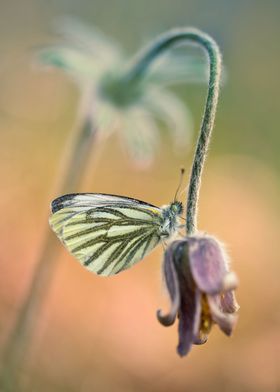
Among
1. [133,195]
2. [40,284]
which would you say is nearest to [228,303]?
[40,284]

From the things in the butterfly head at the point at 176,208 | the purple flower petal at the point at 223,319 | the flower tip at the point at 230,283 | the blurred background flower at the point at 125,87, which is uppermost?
the blurred background flower at the point at 125,87

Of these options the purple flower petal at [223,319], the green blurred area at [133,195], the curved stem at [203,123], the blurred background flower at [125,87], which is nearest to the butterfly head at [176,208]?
the curved stem at [203,123]

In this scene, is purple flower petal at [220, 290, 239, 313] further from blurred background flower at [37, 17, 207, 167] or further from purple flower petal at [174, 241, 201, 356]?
blurred background flower at [37, 17, 207, 167]

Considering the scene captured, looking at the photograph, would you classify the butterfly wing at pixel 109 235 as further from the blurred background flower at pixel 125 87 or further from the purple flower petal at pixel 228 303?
the blurred background flower at pixel 125 87

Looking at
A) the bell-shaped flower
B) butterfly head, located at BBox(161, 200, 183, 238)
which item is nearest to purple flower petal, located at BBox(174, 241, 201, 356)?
the bell-shaped flower

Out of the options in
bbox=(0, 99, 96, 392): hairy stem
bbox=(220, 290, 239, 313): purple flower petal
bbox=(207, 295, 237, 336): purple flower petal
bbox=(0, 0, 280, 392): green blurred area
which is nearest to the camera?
bbox=(207, 295, 237, 336): purple flower petal
